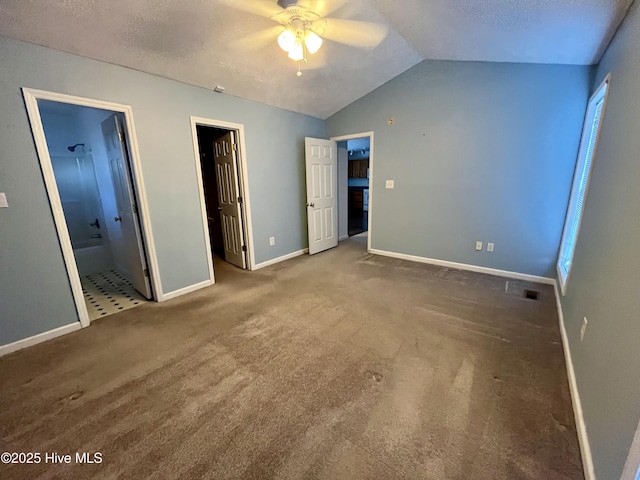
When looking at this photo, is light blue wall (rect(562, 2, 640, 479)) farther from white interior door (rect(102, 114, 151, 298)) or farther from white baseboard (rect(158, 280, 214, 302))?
white interior door (rect(102, 114, 151, 298))

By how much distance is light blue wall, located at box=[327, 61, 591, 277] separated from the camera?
2963mm

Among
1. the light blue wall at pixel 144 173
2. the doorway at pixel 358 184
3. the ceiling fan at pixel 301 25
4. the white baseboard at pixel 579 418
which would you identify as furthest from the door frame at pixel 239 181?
the doorway at pixel 358 184

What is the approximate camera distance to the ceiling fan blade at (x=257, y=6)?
2037mm

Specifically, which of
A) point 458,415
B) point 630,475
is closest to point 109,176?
point 458,415

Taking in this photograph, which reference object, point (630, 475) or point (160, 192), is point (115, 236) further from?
point (630, 475)

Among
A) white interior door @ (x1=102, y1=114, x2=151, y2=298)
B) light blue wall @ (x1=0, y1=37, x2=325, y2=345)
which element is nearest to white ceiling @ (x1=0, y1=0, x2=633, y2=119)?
light blue wall @ (x1=0, y1=37, x2=325, y2=345)

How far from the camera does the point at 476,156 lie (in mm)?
3459

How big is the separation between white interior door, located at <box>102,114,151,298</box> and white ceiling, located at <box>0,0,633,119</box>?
29.1 inches

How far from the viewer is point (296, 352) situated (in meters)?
2.04

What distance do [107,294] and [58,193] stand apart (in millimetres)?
A: 1451

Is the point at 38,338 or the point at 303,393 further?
the point at 38,338

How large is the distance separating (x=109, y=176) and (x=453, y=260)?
4.82 meters

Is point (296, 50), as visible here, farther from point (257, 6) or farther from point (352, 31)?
point (352, 31)

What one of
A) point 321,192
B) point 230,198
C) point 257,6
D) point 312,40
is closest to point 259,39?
point 257,6
